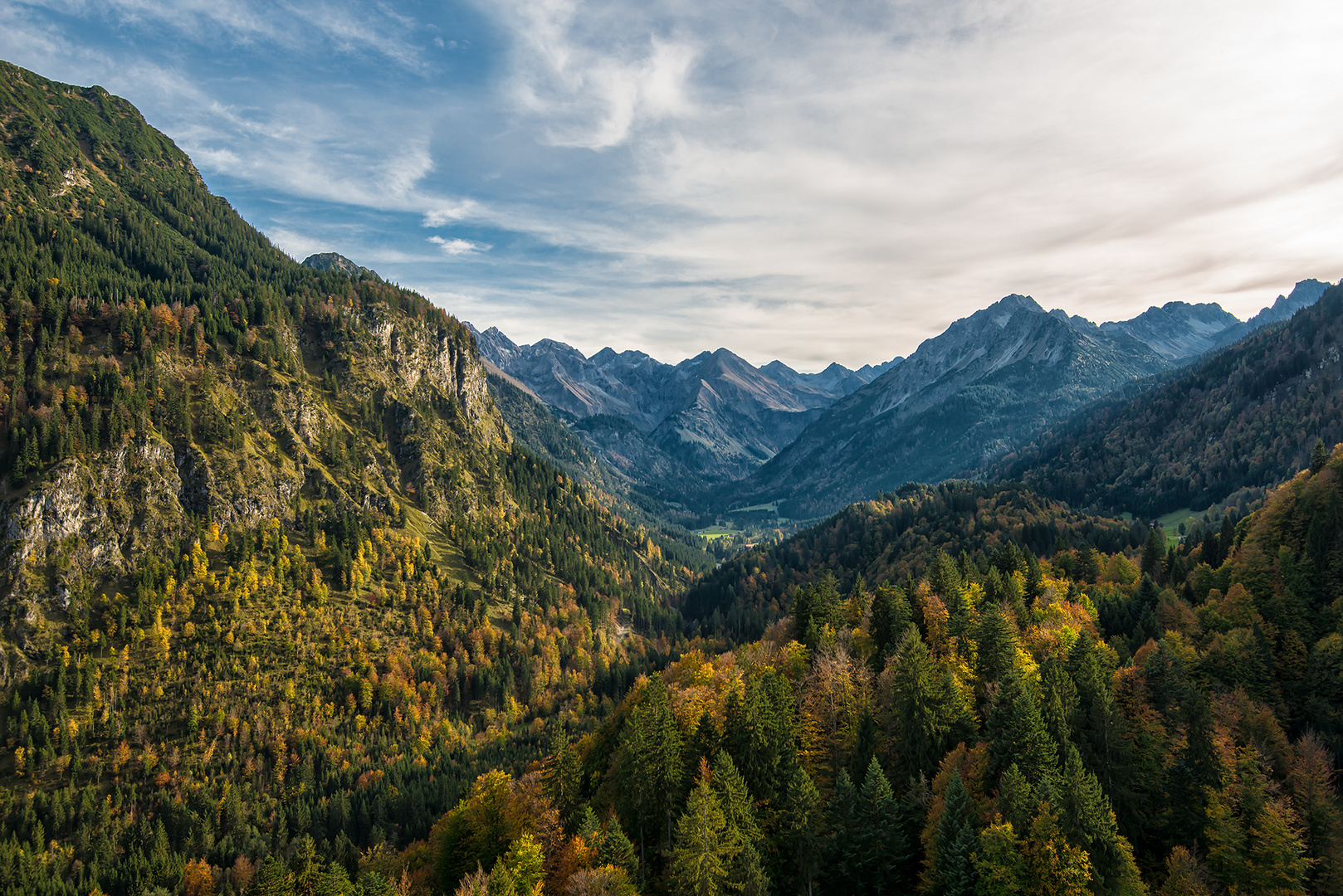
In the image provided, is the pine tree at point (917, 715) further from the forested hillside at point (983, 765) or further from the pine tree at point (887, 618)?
the pine tree at point (887, 618)

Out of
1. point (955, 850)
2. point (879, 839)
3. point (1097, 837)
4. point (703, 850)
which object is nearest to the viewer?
point (1097, 837)

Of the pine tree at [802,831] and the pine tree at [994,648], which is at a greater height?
the pine tree at [994,648]

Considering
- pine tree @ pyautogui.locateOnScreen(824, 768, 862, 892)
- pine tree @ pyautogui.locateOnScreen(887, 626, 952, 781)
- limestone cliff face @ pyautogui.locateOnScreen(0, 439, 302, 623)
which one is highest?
limestone cliff face @ pyautogui.locateOnScreen(0, 439, 302, 623)

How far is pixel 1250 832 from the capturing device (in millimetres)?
51031

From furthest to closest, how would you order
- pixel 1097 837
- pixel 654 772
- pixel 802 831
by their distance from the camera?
1. pixel 654 772
2. pixel 802 831
3. pixel 1097 837

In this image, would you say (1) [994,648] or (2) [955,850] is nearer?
(2) [955,850]

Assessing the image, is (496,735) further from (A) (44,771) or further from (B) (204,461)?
(B) (204,461)

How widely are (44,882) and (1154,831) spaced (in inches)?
7849

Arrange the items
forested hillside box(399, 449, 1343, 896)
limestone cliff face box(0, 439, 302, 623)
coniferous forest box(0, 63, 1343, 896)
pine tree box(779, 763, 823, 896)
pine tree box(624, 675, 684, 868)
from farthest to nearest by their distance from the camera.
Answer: limestone cliff face box(0, 439, 302, 623)
pine tree box(624, 675, 684, 868)
pine tree box(779, 763, 823, 896)
coniferous forest box(0, 63, 1343, 896)
forested hillside box(399, 449, 1343, 896)

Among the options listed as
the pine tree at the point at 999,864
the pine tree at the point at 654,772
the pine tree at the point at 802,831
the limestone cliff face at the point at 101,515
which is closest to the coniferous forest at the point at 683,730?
the pine tree at the point at 999,864

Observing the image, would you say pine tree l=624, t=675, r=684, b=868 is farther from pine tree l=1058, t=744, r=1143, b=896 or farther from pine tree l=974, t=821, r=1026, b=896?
pine tree l=1058, t=744, r=1143, b=896

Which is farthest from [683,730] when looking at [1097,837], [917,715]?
[1097,837]

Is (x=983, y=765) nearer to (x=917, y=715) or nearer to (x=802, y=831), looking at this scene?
(x=917, y=715)

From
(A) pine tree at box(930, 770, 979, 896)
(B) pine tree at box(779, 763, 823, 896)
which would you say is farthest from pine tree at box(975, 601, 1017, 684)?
(B) pine tree at box(779, 763, 823, 896)
